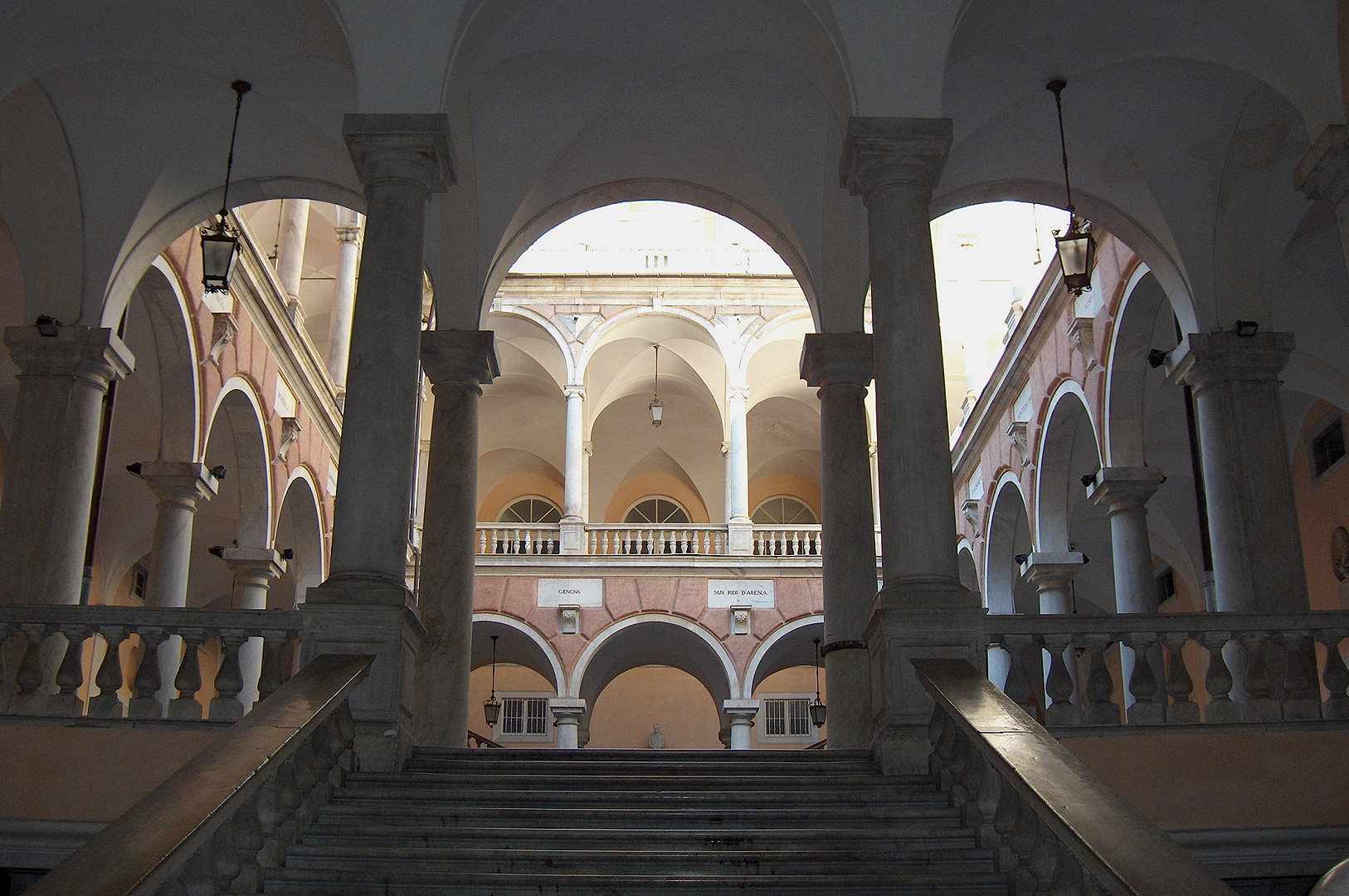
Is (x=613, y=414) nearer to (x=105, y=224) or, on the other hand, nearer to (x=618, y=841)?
(x=105, y=224)

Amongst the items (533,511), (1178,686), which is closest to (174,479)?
(1178,686)

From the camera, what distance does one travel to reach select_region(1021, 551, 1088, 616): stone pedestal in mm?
17031

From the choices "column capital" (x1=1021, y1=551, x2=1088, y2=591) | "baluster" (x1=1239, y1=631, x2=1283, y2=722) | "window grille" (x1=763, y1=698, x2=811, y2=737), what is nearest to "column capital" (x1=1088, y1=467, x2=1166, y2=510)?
"column capital" (x1=1021, y1=551, x2=1088, y2=591)

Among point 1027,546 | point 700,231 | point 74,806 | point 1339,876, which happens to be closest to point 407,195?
point 74,806

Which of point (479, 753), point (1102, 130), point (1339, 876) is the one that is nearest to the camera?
point (1339, 876)

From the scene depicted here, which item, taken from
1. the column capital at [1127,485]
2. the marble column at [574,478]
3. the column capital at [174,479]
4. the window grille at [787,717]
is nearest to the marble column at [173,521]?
the column capital at [174,479]

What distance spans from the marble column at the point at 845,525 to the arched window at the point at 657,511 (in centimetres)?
1872

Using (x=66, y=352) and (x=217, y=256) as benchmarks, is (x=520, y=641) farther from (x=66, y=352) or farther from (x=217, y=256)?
(x=217, y=256)

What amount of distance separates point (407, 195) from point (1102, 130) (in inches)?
241

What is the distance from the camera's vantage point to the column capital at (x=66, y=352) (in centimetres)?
1095

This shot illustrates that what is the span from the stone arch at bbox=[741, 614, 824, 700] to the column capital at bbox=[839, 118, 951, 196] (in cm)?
1373

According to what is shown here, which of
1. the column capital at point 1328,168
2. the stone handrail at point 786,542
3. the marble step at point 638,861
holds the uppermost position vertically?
the stone handrail at point 786,542

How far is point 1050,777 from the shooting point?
5.35m

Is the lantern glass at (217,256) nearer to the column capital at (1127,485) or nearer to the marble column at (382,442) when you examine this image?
the marble column at (382,442)
